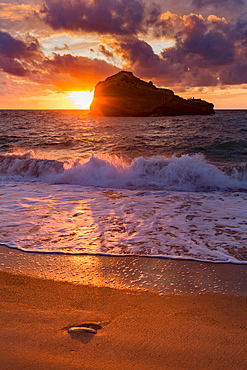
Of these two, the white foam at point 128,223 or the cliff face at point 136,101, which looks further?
the cliff face at point 136,101

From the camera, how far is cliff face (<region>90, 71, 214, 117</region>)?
Answer: 95812 mm

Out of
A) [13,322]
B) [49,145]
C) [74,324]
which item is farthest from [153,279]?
[49,145]

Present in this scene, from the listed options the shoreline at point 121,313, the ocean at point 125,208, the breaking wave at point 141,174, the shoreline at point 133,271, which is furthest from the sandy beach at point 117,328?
the breaking wave at point 141,174

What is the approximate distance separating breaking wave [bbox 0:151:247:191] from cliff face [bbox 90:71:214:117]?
8690cm

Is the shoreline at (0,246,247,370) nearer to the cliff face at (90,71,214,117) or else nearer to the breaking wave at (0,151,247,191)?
the breaking wave at (0,151,247,191)

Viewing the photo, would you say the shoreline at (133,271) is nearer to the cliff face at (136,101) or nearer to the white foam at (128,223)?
the white foam at (128,223)

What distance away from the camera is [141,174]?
1022 cm

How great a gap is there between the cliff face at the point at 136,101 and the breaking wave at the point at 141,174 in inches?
3421

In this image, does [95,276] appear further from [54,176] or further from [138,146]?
[138,146]

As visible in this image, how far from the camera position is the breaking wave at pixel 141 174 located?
30.0 feet

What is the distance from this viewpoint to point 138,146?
18.4 m

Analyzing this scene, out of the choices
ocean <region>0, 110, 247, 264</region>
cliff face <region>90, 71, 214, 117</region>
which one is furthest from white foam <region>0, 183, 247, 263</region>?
cliff face <region>90, 71, 214, 117</region>

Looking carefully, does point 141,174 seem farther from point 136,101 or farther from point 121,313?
point 136,101

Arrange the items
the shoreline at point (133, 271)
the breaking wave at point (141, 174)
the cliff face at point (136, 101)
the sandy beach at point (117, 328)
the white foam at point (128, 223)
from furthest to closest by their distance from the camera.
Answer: the cliff face at point (136, 101), the breaking wave at point (141, 174), the white foam at point (128, 223), the shoreline at point (133, 271), the sandy beach at point (117, 328)
